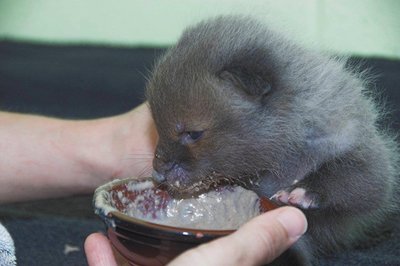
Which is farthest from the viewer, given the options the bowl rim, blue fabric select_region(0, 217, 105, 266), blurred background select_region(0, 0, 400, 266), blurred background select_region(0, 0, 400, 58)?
blurred background select_region(0, 0, 400, 58)

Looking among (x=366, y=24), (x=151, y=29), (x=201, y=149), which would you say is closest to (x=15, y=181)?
(x=201, y=149)

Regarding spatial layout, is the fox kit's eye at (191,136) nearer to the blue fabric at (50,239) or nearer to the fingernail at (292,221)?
the fingernail at (292,221)

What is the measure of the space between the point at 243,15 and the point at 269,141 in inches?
13.5

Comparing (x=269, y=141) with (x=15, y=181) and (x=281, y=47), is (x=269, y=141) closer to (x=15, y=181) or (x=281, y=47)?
(x=281, y=47)

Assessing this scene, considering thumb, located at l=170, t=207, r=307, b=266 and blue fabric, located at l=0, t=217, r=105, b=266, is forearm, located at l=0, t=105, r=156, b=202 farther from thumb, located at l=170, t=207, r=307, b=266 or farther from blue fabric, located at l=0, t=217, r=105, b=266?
thumb, located at l=170, t=207, r=307, b=266

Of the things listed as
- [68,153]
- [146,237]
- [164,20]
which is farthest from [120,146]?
[164,20]

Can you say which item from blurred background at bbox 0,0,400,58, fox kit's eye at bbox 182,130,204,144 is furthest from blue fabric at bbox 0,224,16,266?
blurred background at bbox 0,0,400,58

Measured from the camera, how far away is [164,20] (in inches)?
132

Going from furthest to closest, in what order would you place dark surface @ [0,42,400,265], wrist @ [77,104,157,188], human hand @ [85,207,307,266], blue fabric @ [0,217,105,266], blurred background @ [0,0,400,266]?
1. blurred background @ [0,0,400,266]
2. dark surface @ [0,42,400,265]
3. wrist @ [77,104,157,188]
4. blue fabric @ [0,217,105,266]
5. human hand @ [85,207,307,266]

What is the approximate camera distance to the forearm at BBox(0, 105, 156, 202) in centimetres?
216

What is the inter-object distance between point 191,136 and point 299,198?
0.30 metres

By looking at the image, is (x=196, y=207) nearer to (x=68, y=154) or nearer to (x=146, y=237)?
(x=146, y=237)

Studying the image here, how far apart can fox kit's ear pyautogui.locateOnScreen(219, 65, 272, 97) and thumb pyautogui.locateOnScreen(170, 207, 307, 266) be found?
1.19 feet

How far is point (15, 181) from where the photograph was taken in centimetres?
219
